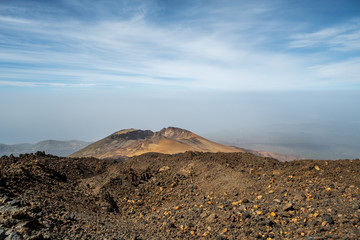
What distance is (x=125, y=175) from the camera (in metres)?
10.4

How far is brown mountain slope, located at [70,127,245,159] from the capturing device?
34434 millimetres

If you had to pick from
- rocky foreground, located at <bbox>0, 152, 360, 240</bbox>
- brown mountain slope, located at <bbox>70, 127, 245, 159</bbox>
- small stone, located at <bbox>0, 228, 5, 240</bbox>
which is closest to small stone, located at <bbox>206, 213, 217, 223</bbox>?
rocky foreground, located at <bbox>0, 152, 360, 240</bbox>

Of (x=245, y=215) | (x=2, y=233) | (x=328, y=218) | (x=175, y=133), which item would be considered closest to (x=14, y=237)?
(x=2, y=233)

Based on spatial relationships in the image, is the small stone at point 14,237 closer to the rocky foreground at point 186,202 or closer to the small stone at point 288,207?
the rocky foreground at point 186,202

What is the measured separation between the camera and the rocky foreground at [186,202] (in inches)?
201

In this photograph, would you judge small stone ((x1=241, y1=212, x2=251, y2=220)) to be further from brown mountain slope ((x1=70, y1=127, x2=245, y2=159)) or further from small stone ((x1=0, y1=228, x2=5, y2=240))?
brown mountain slope ((x1=70, y1=127, x2=245, y2=159))

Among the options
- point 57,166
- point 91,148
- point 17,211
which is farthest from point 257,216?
point 91,148

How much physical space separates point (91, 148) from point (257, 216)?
3943 centimetres

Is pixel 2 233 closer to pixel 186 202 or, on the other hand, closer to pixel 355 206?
pixel 186 202

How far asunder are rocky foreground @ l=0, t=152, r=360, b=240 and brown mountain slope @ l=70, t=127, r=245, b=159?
72.0ft

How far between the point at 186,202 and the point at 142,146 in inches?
1160

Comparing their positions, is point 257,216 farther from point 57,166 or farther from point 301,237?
point 57,166

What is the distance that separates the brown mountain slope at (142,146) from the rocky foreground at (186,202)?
72.0ft

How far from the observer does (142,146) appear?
120 ft
